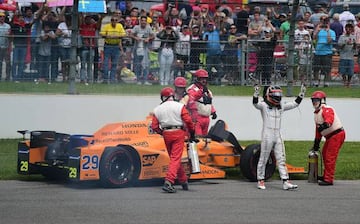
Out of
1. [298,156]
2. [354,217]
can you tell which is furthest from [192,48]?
[354,217]

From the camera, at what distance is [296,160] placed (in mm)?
15492

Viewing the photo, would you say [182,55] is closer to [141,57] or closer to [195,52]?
[195,52]

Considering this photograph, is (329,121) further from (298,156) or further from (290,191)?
(298,156)

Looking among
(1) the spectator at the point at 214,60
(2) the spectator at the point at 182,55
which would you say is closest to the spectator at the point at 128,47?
(2) the spectator at the point at 182,55

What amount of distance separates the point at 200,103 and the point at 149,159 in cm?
225

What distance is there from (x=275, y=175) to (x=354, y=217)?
4322 millimetres

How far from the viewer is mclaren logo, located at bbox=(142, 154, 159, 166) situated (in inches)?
492

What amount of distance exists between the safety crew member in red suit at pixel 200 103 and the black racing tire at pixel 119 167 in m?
2.13

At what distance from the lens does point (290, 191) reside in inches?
485

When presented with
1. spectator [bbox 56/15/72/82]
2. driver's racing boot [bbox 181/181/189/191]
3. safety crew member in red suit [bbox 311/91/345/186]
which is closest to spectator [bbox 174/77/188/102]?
driver's racing boot [bbox 181/181/189/191]

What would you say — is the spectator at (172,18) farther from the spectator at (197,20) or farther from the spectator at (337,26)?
the spectator at (337,26)

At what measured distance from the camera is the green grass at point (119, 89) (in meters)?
16.6

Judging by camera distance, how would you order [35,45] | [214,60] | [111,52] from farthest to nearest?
[214,60] < [111,52] < [35,45]

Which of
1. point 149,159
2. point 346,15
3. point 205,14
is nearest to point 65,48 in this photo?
point 205,14
